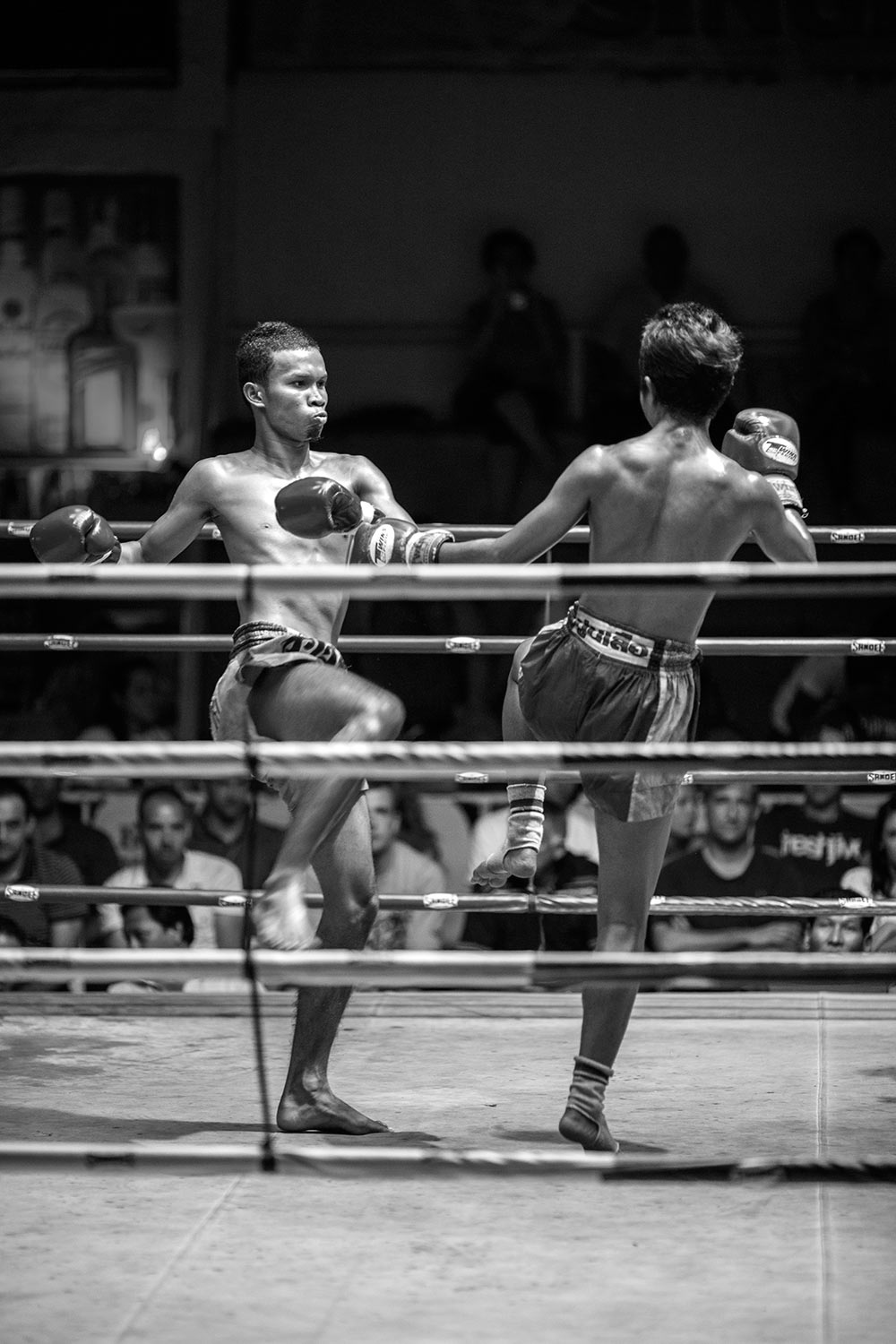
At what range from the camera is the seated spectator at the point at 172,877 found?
4.59m

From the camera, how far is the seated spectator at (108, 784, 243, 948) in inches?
181

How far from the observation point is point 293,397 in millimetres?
2904

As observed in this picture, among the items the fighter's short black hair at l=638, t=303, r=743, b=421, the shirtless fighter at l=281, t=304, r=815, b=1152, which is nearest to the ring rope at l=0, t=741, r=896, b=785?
the shirtless fighter at l=281, t=304, r=815, b=1152

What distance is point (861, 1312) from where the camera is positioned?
1897mm

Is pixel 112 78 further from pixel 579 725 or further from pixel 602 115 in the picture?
pixel 579 725

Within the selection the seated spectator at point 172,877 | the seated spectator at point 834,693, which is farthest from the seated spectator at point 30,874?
the seated spectator at point 834,693

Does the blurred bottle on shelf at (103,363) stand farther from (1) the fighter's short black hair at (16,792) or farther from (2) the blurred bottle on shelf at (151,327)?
(1) the fighter's short black hair at (16,792)

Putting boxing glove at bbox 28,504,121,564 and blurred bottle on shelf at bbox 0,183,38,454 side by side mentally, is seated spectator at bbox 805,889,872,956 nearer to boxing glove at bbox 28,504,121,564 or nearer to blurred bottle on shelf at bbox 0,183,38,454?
boxing glove at bbox 28,504,121,564

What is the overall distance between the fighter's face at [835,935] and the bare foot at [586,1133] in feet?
6.23

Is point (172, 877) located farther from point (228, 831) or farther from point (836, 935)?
point (836, 935)

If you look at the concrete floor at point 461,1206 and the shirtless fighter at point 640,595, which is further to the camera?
the shirtless fighter at point 640,595

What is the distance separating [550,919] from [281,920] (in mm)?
2502

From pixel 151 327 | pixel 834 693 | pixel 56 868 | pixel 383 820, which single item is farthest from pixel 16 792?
pixel 834 693

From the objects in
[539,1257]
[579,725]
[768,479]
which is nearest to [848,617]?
[768,479]
